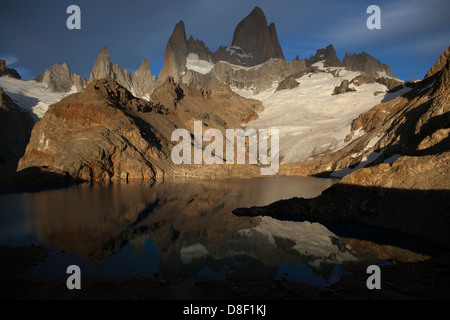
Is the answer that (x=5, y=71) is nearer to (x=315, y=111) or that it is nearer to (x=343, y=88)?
(x=315, y=111)

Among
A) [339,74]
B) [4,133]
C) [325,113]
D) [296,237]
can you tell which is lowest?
[296,237]

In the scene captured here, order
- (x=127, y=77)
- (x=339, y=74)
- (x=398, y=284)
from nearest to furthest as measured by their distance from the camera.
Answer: (x=398, y=284)
(x=339, y=74)
(x=127, y=77)

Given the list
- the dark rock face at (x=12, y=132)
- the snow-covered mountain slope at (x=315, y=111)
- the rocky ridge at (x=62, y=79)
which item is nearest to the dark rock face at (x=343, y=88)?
the snow-covered mountain slope at (x=315, y=111)

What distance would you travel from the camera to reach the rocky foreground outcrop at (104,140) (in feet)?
157

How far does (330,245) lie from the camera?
14.3m

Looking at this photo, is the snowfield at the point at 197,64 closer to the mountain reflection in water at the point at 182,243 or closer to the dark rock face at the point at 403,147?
the dark rock face at the point at 403,147

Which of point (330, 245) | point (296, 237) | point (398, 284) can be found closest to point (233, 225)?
point (296, 237)

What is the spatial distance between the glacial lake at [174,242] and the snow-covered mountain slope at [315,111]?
57.3m

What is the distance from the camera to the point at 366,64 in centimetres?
18362

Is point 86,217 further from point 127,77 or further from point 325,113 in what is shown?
point 127,77

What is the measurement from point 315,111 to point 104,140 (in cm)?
9054

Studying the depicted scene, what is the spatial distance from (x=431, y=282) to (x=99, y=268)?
36.9ft

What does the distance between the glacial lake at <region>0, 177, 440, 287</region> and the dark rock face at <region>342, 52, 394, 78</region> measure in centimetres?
18895

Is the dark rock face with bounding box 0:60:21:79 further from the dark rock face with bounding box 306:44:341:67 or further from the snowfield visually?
the dark rock face with bounding box 306:44:341:67
